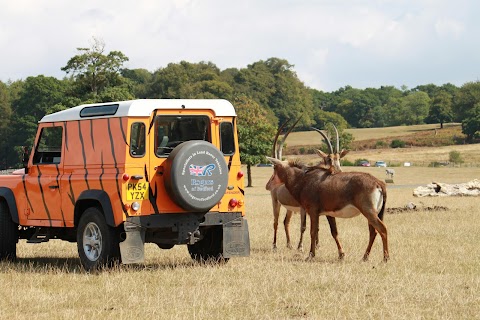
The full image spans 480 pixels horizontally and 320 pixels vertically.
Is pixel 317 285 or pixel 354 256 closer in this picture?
pixel 317 285


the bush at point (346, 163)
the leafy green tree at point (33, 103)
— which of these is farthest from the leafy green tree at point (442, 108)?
the leafy green tree at point (33, 103)

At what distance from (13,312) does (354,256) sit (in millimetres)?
7424

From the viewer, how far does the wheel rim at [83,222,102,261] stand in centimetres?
1412

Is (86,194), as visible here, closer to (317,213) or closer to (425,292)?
(317,213)

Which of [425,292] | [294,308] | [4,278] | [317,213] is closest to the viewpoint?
[294,308]

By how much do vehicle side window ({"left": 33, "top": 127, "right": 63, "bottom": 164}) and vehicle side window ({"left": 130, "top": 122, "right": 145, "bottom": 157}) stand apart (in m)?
1.91

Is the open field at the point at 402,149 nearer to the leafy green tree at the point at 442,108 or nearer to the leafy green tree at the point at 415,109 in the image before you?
the leafy green tree at the point at 442,108

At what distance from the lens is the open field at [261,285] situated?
34.3 feet

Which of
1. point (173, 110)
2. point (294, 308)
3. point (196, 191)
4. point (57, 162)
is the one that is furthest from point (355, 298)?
point (57, 162)

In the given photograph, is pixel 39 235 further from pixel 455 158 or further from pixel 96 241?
pixel 455 158

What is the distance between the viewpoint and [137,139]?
13.8 m

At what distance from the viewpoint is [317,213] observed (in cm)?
1630

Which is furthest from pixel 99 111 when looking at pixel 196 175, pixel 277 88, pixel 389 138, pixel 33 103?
pixel 277 88

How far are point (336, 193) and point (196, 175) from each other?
3113 millimetres
